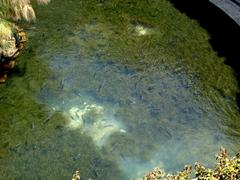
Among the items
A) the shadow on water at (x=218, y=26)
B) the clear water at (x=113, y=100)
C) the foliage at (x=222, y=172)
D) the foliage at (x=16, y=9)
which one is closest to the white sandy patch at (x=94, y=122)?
the clear water at (x=113, y=100)

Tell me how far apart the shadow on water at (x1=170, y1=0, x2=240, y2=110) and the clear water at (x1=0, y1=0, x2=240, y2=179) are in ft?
1.19

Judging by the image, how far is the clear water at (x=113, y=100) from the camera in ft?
33.2

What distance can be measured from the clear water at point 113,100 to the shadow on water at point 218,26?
36 centimetres

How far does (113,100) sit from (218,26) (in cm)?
613

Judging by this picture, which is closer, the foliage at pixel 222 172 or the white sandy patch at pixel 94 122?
the foliage at pixel 222 172

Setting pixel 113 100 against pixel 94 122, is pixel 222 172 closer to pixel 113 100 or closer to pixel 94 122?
pixel 94 122

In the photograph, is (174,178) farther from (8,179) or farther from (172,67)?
(172,67)

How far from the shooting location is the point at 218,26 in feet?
51.2

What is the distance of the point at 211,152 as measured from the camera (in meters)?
10.4

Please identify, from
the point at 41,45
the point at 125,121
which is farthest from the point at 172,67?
the point at 41,45

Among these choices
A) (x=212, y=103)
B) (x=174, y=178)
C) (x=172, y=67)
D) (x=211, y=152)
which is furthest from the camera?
(x=172, y=67)

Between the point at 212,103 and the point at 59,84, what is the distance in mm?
4701

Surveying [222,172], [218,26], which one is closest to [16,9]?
[222,172]

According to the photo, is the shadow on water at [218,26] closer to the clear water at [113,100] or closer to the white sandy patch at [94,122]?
the clear water at [113,100]
